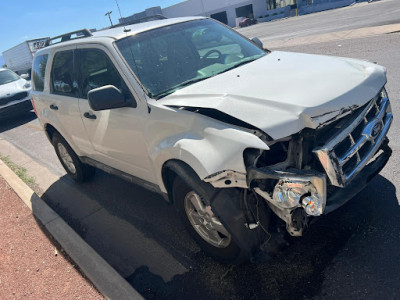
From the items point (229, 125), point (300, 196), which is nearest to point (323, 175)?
point (300, 196)

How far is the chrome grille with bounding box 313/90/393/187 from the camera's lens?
7.16 ft

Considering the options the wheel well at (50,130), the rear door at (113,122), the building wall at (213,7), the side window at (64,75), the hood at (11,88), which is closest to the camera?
the rear door at (113,122)

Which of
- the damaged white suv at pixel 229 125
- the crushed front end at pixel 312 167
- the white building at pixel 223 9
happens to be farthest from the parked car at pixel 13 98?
the white building at pixel 223 9

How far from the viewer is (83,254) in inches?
138

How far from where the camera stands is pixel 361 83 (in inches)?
105

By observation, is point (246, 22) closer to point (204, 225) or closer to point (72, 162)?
point (72, 162)

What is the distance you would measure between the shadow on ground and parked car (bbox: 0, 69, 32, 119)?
28.8 feet

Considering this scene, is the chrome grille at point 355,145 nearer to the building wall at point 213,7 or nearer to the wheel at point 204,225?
the wheel at point 204,225

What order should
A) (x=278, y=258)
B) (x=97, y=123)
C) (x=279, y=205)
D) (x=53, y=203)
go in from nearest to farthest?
(x=279, y=205)
(x=278, y=258)
(x=97, y=123)
(x=53, y=203)

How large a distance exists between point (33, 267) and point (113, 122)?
5.77 feet

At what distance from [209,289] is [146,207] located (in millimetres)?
1726

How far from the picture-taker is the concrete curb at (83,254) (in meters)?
2.96

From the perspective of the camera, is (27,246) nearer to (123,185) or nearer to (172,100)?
(123,185)

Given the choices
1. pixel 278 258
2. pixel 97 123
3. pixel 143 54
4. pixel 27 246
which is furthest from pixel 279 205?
pixel 27 246
